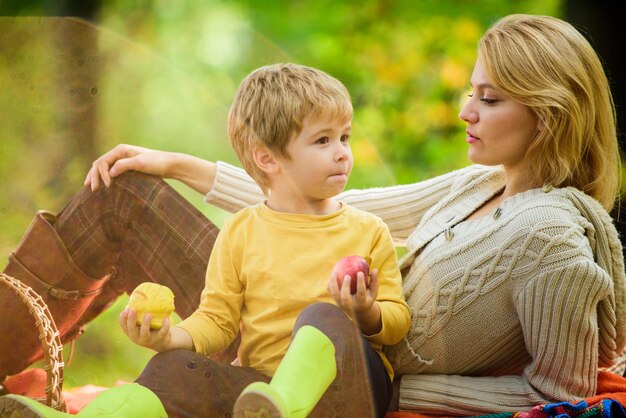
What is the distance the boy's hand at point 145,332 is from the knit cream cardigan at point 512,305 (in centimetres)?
27

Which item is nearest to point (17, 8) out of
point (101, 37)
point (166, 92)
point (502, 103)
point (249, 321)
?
point (101, 37)

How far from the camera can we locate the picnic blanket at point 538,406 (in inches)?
38.6

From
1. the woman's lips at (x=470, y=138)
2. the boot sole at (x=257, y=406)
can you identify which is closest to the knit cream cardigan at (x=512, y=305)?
the woman's lips at (x=470, y=138)

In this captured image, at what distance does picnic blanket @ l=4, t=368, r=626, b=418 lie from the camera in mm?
979

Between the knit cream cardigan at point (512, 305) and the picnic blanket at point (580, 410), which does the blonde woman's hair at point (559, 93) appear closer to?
the knit cream cardigan at point (512, 305)

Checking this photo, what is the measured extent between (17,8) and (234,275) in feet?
1.43

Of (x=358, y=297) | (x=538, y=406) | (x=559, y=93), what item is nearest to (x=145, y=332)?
(x=358, y=297)

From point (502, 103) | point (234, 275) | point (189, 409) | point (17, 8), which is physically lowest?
point (189, 409)

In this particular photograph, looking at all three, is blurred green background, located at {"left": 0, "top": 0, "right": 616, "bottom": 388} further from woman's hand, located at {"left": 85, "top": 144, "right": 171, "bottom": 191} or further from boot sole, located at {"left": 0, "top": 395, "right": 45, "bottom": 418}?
boot sole, located at {"left": 0, "top": 395, "right": 45, "bottom": 418}

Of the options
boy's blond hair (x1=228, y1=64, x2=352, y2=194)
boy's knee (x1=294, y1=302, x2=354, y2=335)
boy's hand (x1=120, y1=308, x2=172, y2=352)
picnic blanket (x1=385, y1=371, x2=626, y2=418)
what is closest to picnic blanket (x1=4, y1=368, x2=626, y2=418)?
picnic blanket (x1=385, y1=371, x2=626, y2=418)

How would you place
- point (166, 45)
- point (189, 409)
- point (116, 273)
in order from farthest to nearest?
point (116, 273), point (166, 45), point (189, 409)

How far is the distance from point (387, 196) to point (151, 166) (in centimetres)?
33

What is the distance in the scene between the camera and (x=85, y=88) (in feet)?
3.45

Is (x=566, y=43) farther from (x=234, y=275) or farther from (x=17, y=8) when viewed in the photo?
(x=17, y=8)
